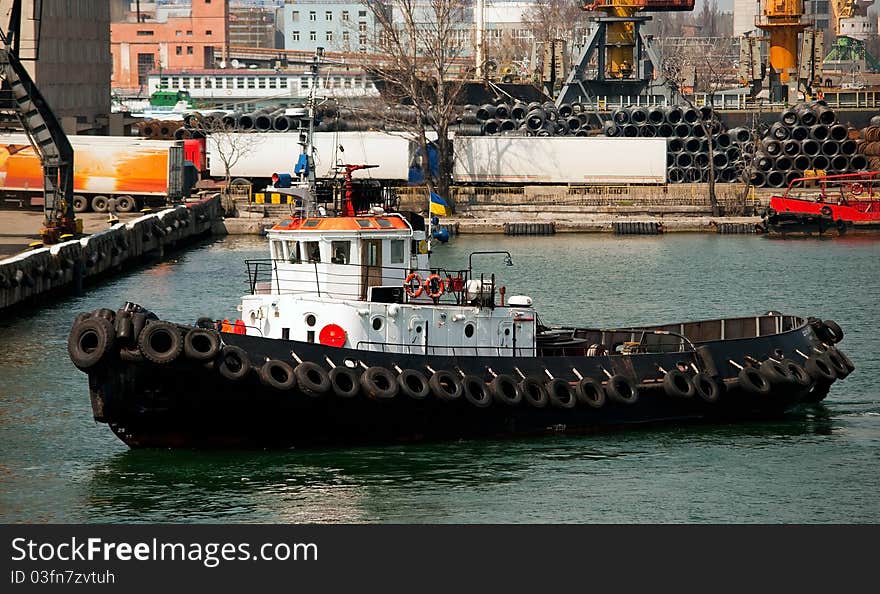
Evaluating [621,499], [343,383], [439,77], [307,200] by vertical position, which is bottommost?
[621,499]

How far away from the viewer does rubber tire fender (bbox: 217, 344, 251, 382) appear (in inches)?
877

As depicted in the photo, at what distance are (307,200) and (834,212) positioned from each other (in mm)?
39054

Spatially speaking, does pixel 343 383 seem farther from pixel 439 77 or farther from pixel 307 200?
pixel 439 77

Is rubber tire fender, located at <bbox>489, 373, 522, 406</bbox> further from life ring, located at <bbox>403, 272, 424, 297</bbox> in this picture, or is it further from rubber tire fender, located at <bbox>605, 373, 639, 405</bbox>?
life ring, located at <bbox>403, 272, 424, 297</bbox>

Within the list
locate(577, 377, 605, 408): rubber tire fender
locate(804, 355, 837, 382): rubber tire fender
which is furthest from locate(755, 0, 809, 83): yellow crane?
locate(577, 377, 605, 408): rubber tire fender

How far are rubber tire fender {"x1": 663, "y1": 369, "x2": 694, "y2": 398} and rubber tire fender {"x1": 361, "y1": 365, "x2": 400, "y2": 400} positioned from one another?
15.9 ft

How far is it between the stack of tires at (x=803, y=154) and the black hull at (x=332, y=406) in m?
43.5

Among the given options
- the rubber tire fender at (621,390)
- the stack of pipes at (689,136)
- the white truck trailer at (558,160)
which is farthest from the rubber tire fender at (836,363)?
the stack of pipes at (689,136)

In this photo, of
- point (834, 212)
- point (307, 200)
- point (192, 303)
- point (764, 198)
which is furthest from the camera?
point (764, 198)

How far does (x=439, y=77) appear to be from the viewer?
66312 mm

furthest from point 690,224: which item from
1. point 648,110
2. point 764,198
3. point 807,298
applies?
point 807,298

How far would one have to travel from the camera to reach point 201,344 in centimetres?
2227

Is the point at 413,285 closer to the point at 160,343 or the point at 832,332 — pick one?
the point at 160,343

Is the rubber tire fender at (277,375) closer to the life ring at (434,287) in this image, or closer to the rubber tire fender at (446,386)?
the rubber tire fender at (446,386)
